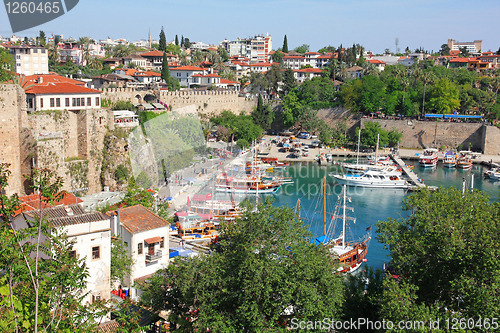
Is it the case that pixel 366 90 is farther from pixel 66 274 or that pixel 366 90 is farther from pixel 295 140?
pixel 66 274

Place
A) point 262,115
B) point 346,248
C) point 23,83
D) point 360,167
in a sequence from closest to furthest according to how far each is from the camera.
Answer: point 346,248
point 23,83
point 360,167
point 262,115

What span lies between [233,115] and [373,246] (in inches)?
996

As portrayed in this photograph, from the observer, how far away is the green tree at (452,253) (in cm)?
997

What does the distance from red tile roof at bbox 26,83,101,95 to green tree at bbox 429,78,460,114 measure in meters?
32.8

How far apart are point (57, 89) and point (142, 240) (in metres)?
12.3

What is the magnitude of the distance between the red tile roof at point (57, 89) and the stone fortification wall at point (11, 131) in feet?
7.41

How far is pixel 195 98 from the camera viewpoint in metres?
43.5

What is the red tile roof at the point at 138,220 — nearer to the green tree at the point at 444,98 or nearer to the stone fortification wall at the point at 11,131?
the stone fortification wall at the point at 11,131

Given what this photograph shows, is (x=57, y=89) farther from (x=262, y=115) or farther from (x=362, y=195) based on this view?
(x=262, y=115)

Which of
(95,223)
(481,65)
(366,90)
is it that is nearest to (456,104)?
(366,90)

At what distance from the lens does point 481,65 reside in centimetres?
6125

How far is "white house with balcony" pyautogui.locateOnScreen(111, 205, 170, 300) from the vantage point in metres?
13.8

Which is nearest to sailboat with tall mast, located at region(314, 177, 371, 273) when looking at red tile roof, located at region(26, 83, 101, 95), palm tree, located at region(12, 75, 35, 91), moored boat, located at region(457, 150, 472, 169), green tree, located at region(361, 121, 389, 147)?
red tile roof, located at region(26, 83, 101, 95)

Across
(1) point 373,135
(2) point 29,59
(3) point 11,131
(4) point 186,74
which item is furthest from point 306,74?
(3) point 11,131
